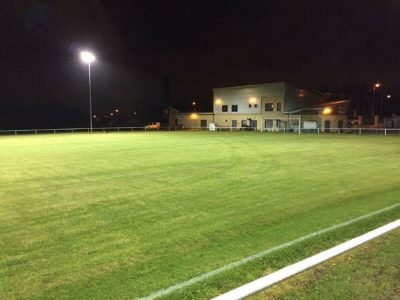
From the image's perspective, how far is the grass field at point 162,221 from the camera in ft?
12.9

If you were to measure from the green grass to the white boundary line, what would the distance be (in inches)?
2.7

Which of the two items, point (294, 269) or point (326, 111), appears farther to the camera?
point (326, 111)

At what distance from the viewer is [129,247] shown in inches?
192

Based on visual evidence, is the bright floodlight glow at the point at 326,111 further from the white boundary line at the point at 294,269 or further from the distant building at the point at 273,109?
the white boundary line at the point at 294,269

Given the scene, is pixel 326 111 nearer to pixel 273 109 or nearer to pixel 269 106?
pixel 273 109

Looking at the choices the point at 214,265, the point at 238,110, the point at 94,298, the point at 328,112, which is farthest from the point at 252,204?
the point at 238,110

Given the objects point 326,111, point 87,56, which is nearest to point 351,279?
point 87,56

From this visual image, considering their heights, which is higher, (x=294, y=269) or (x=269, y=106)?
(x=269, y=106)

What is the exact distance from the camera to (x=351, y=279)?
12.7 ft

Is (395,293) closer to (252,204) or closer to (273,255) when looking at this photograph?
(273,255)

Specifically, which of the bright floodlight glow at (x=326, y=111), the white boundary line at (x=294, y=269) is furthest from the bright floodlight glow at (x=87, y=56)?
the white boundary line at (x=294, y=269)

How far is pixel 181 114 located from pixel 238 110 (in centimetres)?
1338

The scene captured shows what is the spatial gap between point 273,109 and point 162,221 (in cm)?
4768

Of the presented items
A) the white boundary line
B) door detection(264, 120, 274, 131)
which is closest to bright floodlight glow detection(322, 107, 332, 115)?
door detection(264, 120, 274, 131)
